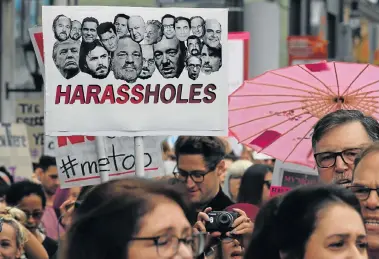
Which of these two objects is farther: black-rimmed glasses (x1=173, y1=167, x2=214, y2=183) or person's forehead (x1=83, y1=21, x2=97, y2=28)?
black-rimmed glasses (x1=173, y1=167, x2=214, y2=183)

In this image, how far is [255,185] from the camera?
873cm

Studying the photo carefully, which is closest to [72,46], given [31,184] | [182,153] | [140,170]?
[140,170]

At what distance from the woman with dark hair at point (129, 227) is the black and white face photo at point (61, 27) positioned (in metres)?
2.56

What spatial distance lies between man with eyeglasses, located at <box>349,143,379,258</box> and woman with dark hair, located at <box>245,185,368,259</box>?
0.79 meters

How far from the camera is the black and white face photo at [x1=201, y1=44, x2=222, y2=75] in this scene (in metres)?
6.02

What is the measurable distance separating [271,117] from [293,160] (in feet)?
0.83

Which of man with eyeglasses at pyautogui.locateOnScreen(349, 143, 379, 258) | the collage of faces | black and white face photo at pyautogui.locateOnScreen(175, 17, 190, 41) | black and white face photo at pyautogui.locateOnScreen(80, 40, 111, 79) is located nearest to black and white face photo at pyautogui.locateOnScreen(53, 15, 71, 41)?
the collage of faces

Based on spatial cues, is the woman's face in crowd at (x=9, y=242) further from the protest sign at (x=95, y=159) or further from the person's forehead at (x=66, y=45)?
the person's forehead at (x=66, y=45)

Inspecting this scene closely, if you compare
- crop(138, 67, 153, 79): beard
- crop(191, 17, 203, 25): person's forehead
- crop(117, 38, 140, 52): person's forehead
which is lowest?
crop(138, 67, 153, 79): beard

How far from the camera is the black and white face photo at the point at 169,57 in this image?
5.97 m

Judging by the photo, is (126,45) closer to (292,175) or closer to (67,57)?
(67,57)

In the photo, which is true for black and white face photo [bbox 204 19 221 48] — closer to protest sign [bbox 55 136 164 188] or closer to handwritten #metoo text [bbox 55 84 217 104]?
handwritten #metoo text [bbox 55 84 217 104]

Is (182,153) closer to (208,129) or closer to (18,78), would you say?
(208,129)

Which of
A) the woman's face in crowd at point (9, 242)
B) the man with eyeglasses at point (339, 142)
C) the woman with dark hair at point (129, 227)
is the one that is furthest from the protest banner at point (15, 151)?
the woman with dark hair at point (129, 227)
